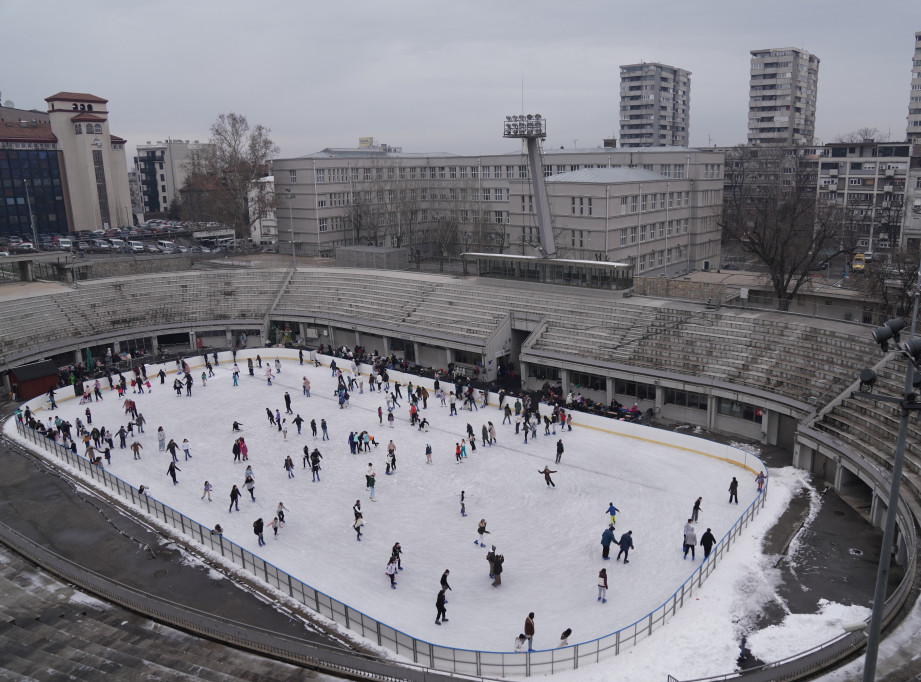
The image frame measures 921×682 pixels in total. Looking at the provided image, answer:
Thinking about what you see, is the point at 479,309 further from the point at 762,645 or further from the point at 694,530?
the point at 762,645

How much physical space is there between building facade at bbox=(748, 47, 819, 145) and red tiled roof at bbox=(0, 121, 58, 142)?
4404 inches

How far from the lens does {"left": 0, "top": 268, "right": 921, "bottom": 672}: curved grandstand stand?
27.6 m

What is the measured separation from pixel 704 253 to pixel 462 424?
129ft

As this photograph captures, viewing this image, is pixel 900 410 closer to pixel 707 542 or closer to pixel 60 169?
pixel 707 542

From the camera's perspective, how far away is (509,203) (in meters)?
60.2

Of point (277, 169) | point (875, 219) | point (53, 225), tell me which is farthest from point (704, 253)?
point (53, 225)

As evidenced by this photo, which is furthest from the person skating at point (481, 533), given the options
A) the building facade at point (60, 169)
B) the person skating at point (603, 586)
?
the building facade at point (60, 169)

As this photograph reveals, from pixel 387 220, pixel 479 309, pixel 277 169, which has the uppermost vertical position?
pixel 277 169

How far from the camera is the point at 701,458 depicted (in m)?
30.3

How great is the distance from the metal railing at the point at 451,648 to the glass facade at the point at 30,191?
86.0m

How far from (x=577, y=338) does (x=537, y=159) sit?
13.6 metres

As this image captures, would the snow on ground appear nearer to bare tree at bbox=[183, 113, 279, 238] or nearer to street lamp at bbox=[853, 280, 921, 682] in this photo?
street lamp at bbox=[853, 280, 921, 682]

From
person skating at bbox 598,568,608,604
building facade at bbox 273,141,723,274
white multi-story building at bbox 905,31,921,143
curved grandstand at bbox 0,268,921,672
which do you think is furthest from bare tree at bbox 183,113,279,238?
white multi-story building at bbox 905,31,921,143

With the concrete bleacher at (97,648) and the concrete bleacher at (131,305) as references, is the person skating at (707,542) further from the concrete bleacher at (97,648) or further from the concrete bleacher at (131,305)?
the concrete bleacher at (131,305)
